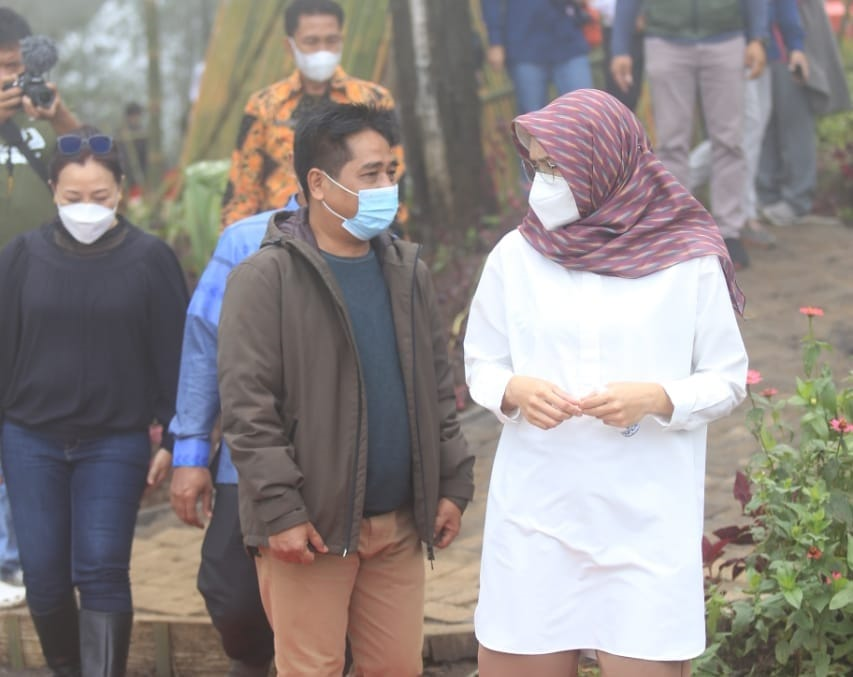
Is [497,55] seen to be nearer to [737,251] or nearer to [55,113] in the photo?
[737,251]

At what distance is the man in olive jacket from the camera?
12.6ft

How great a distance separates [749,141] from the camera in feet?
32.3

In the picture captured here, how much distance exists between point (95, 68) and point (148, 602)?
26606 mm

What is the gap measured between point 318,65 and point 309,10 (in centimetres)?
34

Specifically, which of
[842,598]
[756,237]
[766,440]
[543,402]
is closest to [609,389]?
[543,402]

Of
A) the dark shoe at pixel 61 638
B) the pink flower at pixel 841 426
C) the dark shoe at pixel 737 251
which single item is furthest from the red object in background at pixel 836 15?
the dark shoe at pixel 61 638

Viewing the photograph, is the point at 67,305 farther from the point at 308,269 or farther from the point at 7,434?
the point at 308,269

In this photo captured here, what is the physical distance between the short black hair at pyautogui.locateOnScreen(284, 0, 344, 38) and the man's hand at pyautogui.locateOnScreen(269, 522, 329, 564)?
3215 millimetres

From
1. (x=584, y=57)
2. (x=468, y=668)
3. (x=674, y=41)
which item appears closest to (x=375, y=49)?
(x=584, y=57)

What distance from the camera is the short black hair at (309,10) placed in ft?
21.1

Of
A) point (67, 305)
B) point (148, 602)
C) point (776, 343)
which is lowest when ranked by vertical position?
point (148, 602)

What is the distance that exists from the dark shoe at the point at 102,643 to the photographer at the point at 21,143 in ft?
6.46

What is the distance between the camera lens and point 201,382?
4.44 m

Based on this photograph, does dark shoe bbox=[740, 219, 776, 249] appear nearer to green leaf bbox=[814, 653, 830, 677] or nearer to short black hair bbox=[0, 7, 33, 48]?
short black hair bbox=[0, 7, 33, 48]
